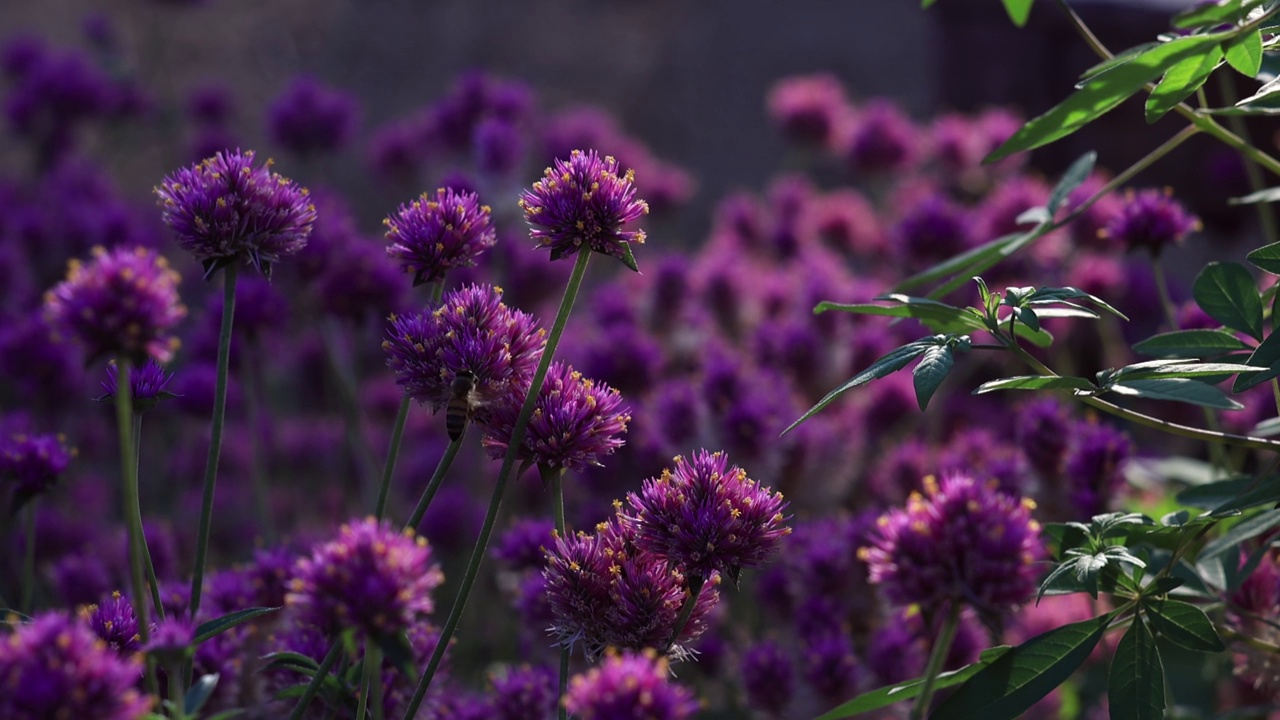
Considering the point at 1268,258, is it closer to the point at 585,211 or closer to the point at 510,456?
the point at 585,211

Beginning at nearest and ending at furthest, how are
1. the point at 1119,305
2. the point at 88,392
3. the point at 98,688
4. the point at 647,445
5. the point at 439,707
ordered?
the point at 98,688
the point at 439,707
the point at 647,445
the point at 88,392
the point at 1119,305

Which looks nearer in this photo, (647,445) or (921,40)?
(647,445)

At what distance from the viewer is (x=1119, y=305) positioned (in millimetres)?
3633

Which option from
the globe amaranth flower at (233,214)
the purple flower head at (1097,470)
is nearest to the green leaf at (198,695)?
the globe amaranth flower at (233,214)

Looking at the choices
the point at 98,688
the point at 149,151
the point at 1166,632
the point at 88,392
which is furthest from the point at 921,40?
the point at 98,688

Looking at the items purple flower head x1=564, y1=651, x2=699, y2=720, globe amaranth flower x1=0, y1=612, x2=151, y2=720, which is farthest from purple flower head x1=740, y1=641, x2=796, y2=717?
globe amaranth flower x1=0, y1=612, x2=151, y2=720

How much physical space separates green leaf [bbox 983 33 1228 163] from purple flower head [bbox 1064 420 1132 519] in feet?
2.82

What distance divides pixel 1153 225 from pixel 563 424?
4.71 ft

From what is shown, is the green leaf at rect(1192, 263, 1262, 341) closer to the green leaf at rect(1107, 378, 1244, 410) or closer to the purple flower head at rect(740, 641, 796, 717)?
the green leaf at rect(1107, 378, 1244, 410)

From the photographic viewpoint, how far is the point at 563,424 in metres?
1.49

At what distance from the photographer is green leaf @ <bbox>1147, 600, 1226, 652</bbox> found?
152 cm

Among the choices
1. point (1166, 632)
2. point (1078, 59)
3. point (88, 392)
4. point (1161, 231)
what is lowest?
point (1166, 632)

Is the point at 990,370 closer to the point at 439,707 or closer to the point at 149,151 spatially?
the point at 439,707

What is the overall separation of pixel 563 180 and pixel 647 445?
56.6 inches
